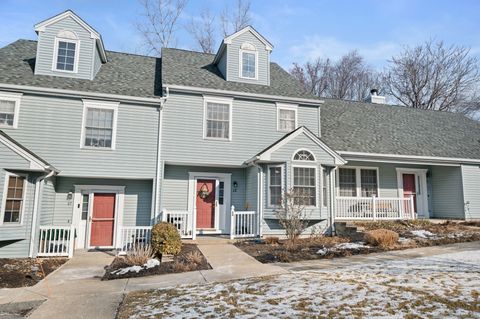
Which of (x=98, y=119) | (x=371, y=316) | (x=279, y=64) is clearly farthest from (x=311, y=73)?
(x=371, y=316)

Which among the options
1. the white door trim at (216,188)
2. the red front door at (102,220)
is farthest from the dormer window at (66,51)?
the white door trim at (216,188)

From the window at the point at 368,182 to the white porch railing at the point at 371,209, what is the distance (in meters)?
1.13

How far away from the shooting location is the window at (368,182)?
48.5ft

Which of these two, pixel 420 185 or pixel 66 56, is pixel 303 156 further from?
pixel 66 56

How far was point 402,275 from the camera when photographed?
20.6ft

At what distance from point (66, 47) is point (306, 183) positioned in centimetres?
1047

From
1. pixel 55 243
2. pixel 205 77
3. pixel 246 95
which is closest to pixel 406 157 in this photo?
pixel 246 95

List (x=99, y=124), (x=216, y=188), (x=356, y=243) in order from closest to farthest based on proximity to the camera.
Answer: (x=356, y=243), (x=99, y=124), (x=216, y=188)

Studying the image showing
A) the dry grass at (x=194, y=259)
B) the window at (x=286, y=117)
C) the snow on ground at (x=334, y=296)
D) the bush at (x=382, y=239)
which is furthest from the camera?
the window at (x=286, y=117)

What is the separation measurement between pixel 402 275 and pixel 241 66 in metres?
10.4

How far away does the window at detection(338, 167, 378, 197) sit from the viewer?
47.9 ft

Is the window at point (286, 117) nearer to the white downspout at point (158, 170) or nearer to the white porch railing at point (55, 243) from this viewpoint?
the white downspout at point (158, 170)

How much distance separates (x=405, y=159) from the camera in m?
14.3

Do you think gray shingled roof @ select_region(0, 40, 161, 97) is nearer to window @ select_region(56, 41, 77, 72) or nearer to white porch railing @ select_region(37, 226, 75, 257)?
window @ select_region(56, 41, 77, 72)
